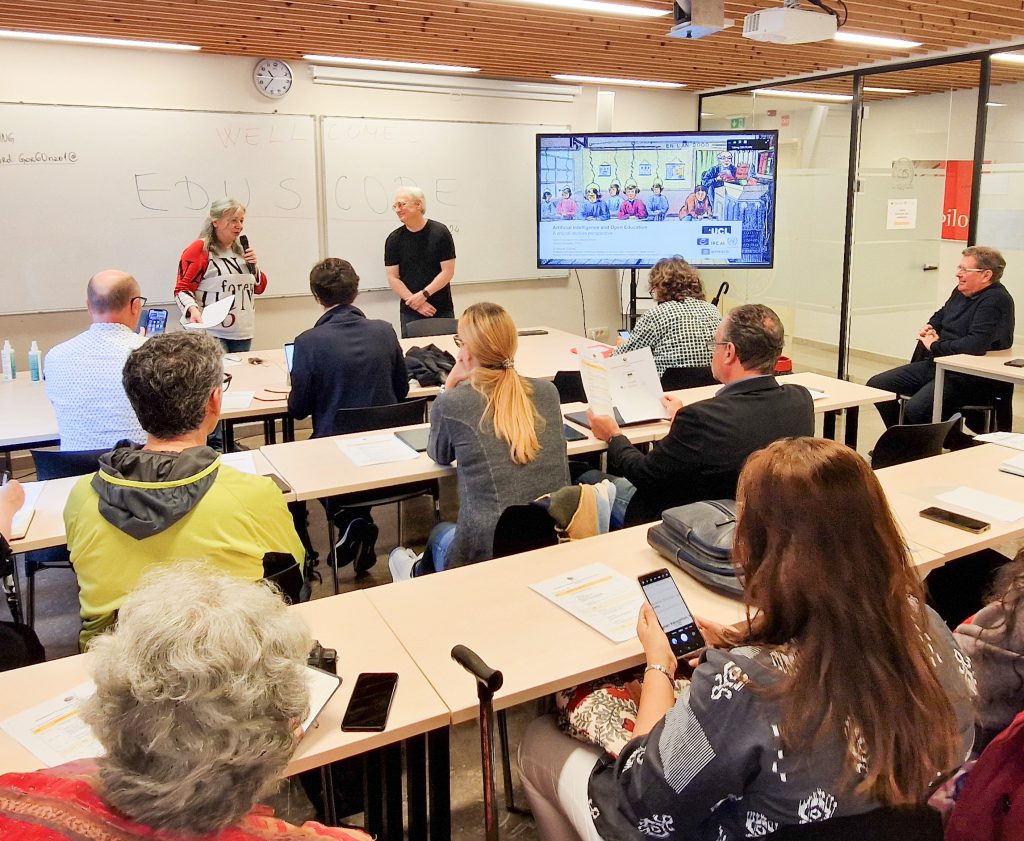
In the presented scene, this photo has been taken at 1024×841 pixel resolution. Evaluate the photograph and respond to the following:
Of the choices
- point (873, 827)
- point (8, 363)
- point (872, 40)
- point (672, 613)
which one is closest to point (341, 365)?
point (8, 363)

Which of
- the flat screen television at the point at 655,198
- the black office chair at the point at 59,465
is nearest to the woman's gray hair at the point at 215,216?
the flat screen television at the point at 655,198

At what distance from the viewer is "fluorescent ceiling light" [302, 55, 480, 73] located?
5867mm

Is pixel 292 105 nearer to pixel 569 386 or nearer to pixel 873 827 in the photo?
pixel 569 386

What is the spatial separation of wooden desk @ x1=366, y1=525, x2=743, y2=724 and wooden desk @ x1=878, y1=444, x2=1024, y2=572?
73 centimetres

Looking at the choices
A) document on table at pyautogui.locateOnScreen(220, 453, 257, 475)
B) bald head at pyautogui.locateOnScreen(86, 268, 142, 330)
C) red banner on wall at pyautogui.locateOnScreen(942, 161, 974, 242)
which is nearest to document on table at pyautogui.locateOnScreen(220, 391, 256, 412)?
bald head at pyautogui.locateOnScreen(86, 268, 142, 330)

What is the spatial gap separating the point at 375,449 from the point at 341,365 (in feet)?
1.91

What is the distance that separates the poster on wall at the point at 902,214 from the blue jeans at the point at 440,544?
560 cm

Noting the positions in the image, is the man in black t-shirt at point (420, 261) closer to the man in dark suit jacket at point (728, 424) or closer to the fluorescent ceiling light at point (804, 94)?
the man in dark suit jacket at point (728, 424)

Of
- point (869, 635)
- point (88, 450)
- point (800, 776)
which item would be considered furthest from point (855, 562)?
point (88, 450)

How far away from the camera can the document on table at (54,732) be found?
1.43 metres

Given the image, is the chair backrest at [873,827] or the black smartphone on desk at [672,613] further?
the black smartphone on desk at [672,613]

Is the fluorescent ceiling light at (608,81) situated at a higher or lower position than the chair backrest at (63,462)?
higher

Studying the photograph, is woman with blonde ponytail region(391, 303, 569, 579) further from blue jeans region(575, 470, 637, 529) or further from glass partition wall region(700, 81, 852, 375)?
glass partition wall region(700, 81, 852, 375)

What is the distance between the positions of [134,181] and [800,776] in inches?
223
